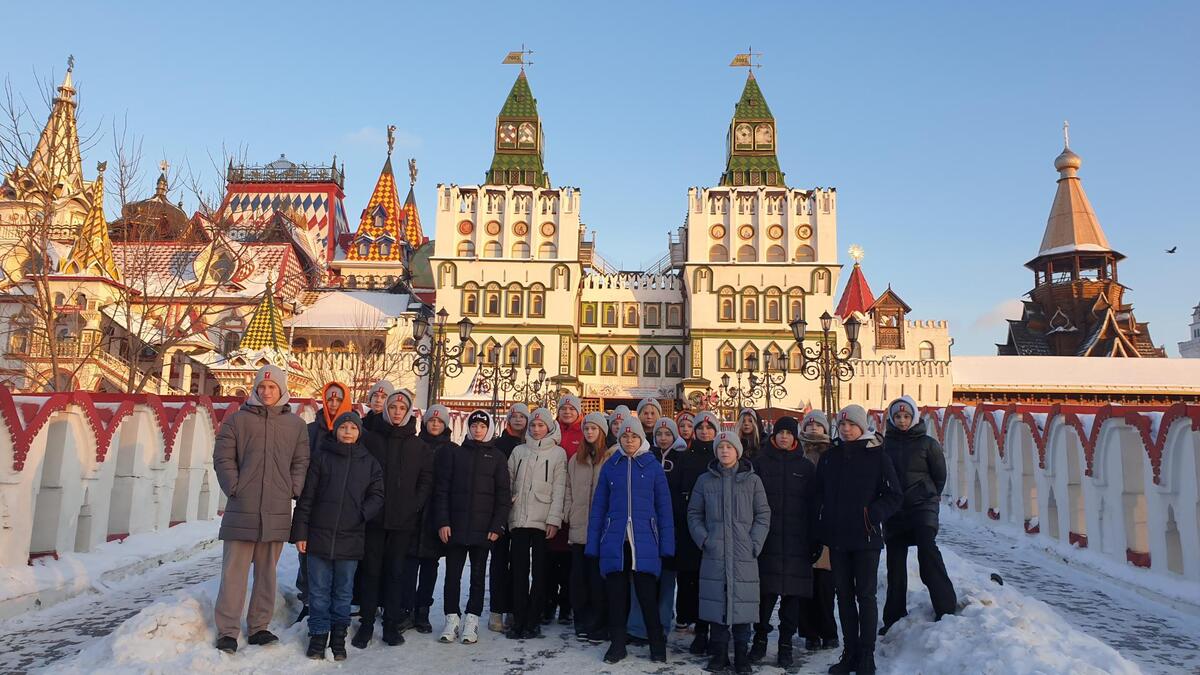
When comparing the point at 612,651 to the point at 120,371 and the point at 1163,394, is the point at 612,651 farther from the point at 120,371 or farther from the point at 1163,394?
the point at 1163,394

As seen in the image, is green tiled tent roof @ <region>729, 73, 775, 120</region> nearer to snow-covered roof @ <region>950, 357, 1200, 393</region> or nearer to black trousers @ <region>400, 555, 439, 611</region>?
snow-covered roof @ <region>950, 357, 1200, 393</region>

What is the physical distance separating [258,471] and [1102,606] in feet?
24.6

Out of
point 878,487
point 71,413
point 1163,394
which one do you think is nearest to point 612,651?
point 878,487

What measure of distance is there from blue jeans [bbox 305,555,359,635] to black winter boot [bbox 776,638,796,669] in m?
3.02

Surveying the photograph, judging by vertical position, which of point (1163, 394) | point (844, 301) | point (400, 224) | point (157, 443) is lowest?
point (157, 443)

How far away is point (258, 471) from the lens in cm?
555

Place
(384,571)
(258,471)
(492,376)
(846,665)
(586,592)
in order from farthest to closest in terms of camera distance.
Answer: (492,376) → (586,592) → (384,571) → (258,471) → (846,665)

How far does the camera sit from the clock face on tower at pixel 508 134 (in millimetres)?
46062

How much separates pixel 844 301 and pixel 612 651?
46811 mm

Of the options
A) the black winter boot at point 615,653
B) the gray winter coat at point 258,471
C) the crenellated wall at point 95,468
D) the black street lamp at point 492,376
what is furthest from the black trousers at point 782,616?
the black street lamp at point 492,376

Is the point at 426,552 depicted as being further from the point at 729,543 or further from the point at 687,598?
the point at 729,543

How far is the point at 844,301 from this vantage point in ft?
164

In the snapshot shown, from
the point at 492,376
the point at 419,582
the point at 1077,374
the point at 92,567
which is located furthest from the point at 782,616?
the point at 1077,374

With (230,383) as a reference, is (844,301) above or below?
above
